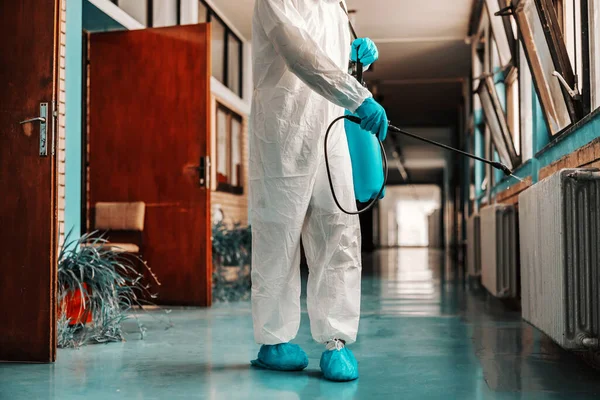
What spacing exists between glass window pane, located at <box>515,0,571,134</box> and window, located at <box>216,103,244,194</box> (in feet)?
13.0

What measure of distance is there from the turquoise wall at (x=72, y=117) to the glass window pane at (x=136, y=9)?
877 mm

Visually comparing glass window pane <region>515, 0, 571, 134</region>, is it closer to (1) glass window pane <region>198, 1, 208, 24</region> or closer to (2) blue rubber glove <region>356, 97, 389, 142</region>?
(2) blue rubber glove <region>356, 97, 389, 142</region>

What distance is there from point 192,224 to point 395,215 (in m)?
22.8

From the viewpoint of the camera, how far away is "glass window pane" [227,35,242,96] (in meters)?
7.53

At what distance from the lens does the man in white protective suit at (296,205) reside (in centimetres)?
229

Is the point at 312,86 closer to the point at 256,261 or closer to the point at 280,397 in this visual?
the point at 256,261

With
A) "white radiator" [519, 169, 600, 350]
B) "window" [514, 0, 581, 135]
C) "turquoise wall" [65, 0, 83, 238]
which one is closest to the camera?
"white radiator" [519, 169, 600, 350]

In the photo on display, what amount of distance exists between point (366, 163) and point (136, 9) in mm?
3428

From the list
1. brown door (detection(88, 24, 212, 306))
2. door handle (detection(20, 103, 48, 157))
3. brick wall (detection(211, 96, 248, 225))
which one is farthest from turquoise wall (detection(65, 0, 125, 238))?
brick wall (detection(211, 96, 248, 225))

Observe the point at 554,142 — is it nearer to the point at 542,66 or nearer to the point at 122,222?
the point at 542,66

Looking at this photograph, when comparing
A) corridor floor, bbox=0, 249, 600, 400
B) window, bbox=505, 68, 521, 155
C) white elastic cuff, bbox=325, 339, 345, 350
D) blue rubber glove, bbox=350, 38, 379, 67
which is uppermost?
window, bbox=505, 68, 521, 155

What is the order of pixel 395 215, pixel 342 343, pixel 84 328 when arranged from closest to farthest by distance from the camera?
pixel 342 343
pixel 84 328
pixel 395 215

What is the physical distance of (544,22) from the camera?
2.90 meters

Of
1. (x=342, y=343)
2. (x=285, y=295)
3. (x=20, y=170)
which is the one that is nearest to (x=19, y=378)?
(x=20, y=170)
